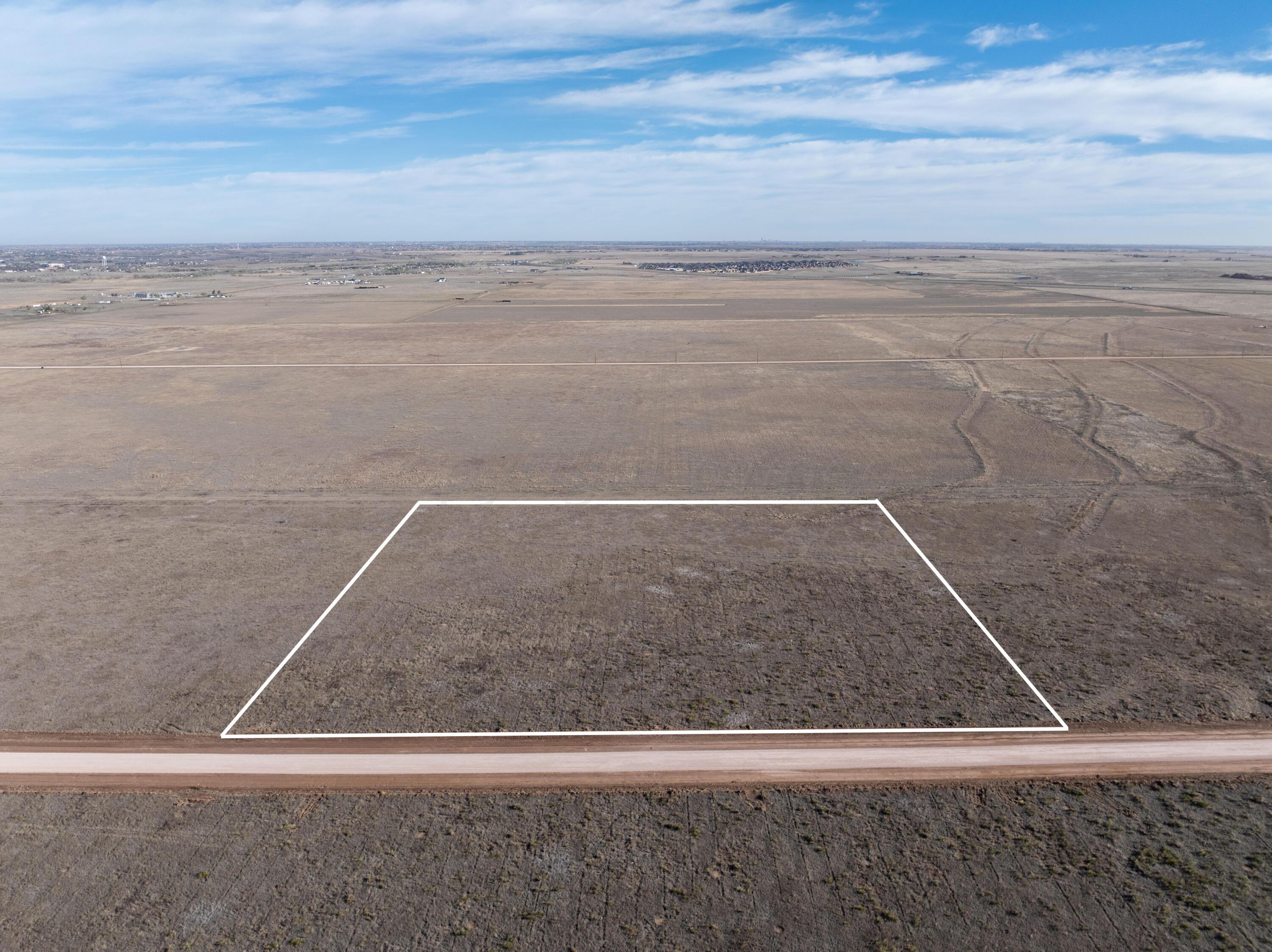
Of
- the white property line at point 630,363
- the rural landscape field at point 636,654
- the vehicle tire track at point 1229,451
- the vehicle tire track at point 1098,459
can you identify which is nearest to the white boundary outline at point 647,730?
the rural landscape field at point 636,654

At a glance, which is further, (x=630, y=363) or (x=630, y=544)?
(x=630, y=363)

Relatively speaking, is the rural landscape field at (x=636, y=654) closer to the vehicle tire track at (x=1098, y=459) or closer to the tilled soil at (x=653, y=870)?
the tilled soil at (x=653, y=870)

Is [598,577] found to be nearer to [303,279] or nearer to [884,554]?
[884,554]

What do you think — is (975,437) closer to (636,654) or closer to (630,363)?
(636,654)

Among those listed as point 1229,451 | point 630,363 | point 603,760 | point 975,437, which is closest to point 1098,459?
point 975,437

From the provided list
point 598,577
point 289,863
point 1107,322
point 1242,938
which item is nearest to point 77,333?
point 598,577

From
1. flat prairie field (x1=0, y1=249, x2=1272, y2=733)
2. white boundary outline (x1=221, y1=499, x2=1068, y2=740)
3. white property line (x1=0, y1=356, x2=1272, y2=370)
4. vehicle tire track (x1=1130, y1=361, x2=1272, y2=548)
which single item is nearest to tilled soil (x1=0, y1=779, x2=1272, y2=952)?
white boundary outline (x1=221, y1=499, x2=1068, y2=740)
